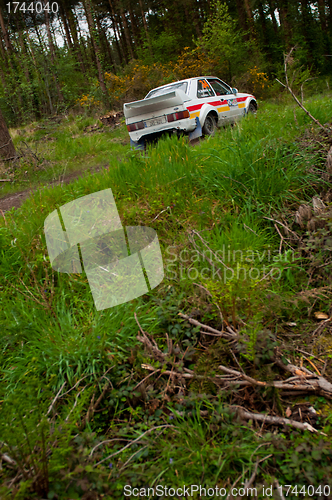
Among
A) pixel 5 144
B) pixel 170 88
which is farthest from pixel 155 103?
pixel 5 144

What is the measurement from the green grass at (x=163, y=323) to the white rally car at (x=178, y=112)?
5.42 feet

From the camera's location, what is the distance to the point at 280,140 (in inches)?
158

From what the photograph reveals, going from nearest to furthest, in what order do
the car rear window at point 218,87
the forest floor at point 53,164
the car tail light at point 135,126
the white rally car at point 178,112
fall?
the forest floor at point 53,164 < the white rally car at point 178,112 < the car tail light at point 135,126 < the car rear window at point 218,87

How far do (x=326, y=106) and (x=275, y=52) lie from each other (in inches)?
869

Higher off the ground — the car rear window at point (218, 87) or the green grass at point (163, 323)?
the car rear window at point (218, 87)

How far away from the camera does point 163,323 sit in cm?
242

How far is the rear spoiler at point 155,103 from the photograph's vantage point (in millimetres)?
5801

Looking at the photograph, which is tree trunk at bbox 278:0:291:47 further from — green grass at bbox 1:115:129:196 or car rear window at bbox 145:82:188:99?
car rear window at bbox 145:82:188:99

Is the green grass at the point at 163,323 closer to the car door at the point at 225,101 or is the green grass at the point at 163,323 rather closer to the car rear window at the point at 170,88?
the car rear window at the point at 170,88

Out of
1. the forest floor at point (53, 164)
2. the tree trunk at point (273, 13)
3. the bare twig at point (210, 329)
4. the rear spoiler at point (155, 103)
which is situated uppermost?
the tree trunk at point (273, 13)

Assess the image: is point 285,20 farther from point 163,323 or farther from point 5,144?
point 163,323

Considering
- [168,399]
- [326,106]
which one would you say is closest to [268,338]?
[168,399]

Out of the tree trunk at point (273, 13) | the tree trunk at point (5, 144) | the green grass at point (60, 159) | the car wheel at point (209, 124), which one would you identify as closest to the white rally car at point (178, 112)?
the car wheel at point (209, 124)

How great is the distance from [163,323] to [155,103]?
479cm
